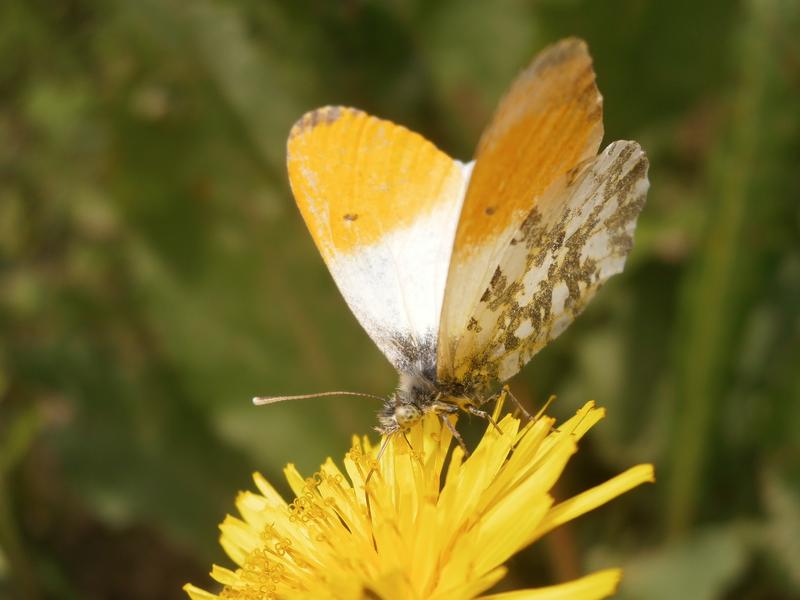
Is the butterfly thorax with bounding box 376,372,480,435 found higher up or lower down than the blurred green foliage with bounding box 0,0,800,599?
lower down

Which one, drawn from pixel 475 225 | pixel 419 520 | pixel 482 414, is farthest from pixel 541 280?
pixel 419 520

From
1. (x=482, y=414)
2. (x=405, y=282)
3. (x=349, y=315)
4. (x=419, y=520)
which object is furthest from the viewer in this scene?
(x=349, y=315)

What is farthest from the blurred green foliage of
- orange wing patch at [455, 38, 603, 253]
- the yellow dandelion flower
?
orange wing patch at [455, 38, 603, 253]

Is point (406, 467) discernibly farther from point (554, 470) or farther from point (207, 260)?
point (207, 260)

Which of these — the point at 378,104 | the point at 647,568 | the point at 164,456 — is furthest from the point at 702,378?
the point at 164,456

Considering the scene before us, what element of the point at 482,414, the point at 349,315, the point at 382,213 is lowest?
the point at 482,414

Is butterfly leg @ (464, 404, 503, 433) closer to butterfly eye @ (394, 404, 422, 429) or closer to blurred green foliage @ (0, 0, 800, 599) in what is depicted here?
butterfly eye @ (394, 404, 422, 429)

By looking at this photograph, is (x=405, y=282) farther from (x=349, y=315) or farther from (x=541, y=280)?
(x=349, y=315)
